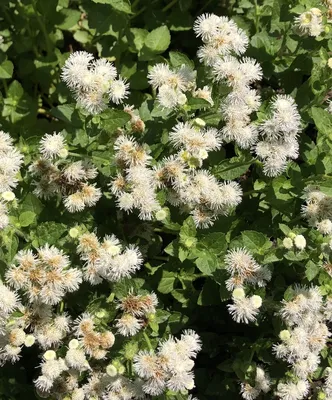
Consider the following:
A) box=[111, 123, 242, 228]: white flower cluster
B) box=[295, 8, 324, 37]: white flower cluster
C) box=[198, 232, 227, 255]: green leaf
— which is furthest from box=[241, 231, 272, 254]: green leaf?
box=[295, 8, 324, 37]: white flower cluster

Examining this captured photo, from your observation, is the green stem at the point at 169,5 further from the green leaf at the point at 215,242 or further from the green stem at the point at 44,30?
the green leaf at the point at 215,242

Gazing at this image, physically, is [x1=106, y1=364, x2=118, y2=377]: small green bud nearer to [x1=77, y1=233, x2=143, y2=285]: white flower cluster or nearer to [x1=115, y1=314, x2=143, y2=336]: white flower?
[x1=115, y1=314, x2=143, y2=336]: white flower

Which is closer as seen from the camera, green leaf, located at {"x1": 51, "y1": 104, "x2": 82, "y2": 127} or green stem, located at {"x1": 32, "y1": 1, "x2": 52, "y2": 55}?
green leaf, located at {"x1": 51, "y1": 104, "x2": 82, "y2": 127}

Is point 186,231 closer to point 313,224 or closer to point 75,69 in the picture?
point 313,224

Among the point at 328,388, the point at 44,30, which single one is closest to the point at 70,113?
the point at 44,30

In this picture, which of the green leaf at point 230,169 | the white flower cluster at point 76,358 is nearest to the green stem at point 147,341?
A: the white flower cluster at point 76,358
